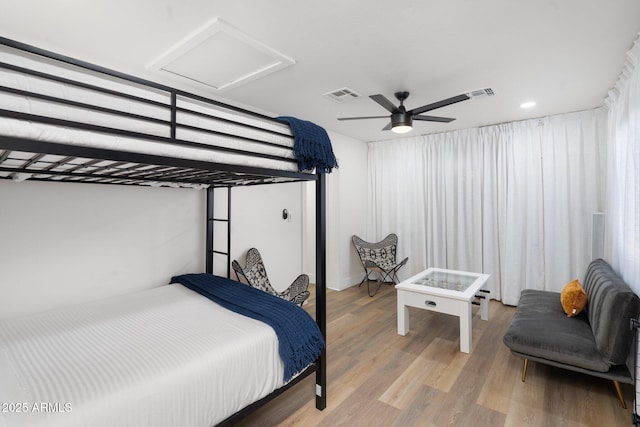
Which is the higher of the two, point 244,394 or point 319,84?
point 319,84

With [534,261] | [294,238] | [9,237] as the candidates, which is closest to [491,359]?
[534,261]

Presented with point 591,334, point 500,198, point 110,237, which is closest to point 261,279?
point 110,237

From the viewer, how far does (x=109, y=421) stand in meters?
1.12

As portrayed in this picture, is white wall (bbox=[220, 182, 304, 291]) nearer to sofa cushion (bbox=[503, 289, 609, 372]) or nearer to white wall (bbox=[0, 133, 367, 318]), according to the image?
white wall (bbox=[0, 133, 367, 318])

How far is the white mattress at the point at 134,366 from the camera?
1.13m

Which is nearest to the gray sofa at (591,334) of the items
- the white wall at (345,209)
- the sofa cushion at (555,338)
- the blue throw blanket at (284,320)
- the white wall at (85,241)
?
the sofa cushion at (555,338)

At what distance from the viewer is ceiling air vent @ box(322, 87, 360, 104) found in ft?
9.74

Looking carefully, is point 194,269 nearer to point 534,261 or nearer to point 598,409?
point 598,409

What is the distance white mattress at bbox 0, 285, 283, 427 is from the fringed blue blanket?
1.04m

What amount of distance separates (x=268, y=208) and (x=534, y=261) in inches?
134

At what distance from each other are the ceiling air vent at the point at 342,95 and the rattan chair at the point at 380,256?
2.35 metres

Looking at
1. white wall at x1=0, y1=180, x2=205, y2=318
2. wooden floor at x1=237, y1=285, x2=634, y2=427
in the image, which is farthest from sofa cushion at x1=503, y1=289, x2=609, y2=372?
white wall at x1=0, y1=180, x2=205, y2=318

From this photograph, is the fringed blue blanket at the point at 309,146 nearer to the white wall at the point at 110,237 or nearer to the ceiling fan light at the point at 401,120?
the ceiling fan light at the point at 401,120

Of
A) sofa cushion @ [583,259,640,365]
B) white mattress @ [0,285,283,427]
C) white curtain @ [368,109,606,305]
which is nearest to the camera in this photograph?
white mattress @ [0,285,283,427]
